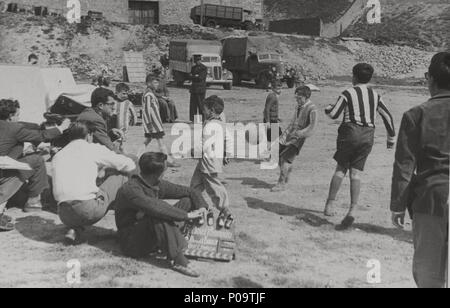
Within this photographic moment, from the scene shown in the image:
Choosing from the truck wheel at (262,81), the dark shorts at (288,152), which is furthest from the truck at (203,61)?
the dark shorts at (288,152)

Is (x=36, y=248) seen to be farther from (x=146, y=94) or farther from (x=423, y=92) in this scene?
(x=423, y=92)

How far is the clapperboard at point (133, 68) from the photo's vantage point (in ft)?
88.3

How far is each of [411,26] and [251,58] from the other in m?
25.0

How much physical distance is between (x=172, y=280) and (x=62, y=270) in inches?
38.1

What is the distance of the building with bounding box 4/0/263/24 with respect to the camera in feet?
127

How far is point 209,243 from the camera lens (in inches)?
198

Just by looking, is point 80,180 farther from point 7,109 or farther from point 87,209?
point 7,109

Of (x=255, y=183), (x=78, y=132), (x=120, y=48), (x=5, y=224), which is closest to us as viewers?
(x=78, y=132)

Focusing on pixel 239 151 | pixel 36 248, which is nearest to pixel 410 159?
pixel 36 248

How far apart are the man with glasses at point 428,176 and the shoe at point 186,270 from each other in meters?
1.73

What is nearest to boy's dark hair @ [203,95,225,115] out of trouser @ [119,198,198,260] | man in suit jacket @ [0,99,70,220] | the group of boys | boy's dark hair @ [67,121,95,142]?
the group of boys

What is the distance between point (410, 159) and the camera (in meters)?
3.57

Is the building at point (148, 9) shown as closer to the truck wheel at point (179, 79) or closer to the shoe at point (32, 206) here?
the truck wheel at point (179, 79)

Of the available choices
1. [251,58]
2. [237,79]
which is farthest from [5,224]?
[237,79]
